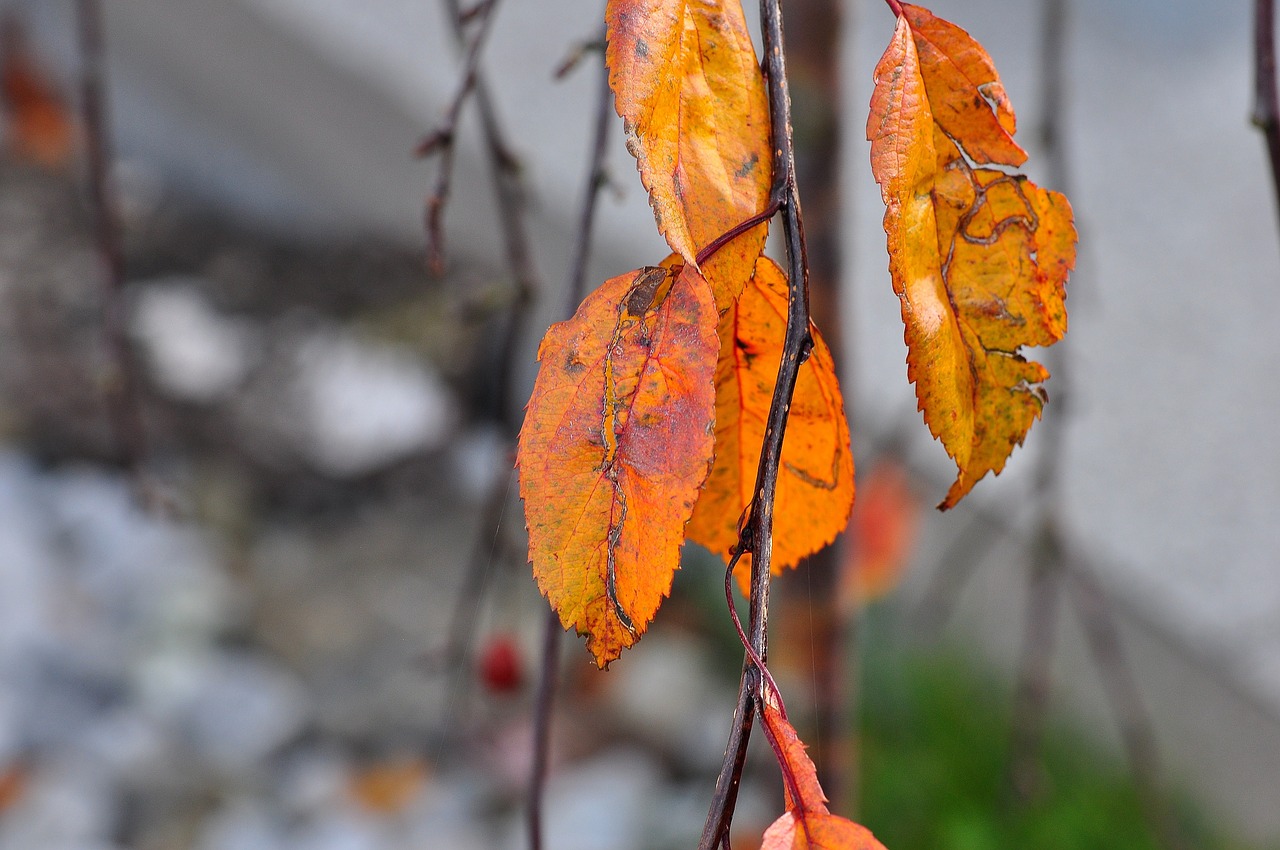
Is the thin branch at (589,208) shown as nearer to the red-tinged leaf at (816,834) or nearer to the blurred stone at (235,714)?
the red-tinged leaf at (816,834)

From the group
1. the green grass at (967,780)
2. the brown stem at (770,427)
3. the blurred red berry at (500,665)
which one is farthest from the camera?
the green grass at (967,780)

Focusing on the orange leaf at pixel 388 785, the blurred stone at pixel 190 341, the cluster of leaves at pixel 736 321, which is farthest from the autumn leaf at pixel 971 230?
the blurred stone at pixel 190 341

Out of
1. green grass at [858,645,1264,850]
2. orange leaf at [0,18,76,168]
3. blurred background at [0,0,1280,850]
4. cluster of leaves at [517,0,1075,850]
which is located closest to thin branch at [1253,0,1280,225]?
cluster of leaves at [517,0,1075,850]

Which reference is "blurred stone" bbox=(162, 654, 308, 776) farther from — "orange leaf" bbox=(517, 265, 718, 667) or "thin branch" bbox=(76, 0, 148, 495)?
"orange leaf" bbox=(517, 265, 718, 667)

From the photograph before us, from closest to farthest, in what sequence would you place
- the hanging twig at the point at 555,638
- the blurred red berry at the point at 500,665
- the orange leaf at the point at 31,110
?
the hanging twig at the point at 555,638, the blurred red berry at the point at 500,665, the orange leaf at the point at 31,110

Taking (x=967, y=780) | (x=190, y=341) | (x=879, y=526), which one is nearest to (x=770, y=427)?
(x=879, y=526)

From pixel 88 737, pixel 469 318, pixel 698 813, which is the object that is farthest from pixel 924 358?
pixel 88 737
